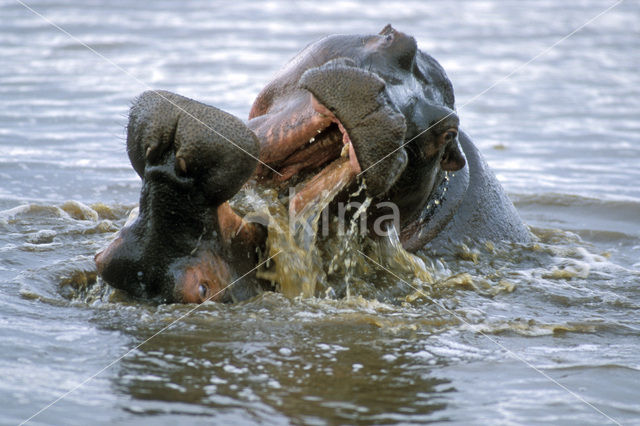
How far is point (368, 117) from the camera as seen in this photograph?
10.6ft

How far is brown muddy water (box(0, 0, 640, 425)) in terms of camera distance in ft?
9.40

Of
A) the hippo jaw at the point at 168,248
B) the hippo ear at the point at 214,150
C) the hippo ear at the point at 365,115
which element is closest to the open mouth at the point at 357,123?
the hippo ear at the point at 365,115

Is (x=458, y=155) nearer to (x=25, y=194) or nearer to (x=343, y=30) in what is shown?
(x=25, y=194)

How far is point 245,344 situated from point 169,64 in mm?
7919

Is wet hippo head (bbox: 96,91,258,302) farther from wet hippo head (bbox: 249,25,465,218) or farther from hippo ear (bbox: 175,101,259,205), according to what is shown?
wet hippo head (bbox: 249,25,465,218)

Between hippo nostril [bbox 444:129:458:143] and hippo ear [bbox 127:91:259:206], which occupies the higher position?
hippo nostril [bbox 444:129:458:143]

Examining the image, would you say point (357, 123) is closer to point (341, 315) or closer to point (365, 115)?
point (365, 115)

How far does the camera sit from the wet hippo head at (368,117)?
10.7ft

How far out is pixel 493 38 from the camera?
44.5ft

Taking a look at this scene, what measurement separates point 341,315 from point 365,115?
0.85 m

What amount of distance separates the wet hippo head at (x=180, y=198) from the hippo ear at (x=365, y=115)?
12.3 inches

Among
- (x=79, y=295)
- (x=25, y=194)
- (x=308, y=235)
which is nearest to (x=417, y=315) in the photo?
(x=308, y=235)

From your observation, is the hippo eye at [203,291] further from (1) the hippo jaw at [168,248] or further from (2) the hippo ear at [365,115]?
(2) the hippo ear at [365,115]

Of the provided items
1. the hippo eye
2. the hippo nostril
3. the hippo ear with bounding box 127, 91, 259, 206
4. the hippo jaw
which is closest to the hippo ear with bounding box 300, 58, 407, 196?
the hippo ear with bounding box 127, 91, 259, 206
